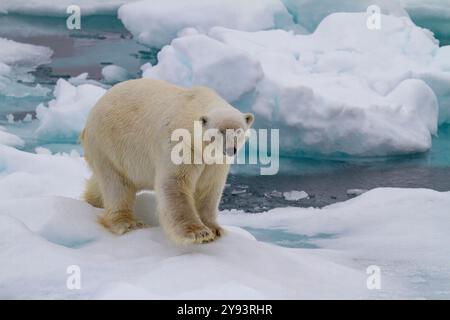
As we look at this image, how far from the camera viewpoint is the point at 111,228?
8.96ft

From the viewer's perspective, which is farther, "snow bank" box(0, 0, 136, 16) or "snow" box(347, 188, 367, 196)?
"snow bank" box(0, 0, 136, 16)

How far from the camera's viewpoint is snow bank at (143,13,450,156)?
575cm

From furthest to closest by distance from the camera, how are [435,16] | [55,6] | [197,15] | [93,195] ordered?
[197,15], [435,16], [55,6], [93,195]

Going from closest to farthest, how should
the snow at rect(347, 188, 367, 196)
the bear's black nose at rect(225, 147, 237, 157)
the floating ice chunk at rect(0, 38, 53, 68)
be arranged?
the bear's black nose at rect(225, 147, 237, 157)
the snow at rect(347, 188, 367, 196)
the floating ice chunk at rect(0, 38, 53, 68)

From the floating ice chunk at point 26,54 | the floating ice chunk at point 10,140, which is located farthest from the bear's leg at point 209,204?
the floating ice chunk at point 26,54

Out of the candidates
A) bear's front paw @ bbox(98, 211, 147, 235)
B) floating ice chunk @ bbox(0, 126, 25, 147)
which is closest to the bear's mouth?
bear's front paw @ bbox(98, 211, 147, 235)

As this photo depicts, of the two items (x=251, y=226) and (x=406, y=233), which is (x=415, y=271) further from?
(x=251, y=226)

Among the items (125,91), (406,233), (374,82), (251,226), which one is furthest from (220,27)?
(125,91)

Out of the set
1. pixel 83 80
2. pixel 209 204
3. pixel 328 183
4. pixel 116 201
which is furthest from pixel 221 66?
pixel 209 204

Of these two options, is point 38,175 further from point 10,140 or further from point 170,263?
point 170,263

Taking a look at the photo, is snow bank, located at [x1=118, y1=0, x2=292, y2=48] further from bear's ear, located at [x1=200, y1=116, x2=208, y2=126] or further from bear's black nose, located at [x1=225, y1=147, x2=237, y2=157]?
bear's black nose, located at [x1=225, y1=147, x2=237, y2=157]

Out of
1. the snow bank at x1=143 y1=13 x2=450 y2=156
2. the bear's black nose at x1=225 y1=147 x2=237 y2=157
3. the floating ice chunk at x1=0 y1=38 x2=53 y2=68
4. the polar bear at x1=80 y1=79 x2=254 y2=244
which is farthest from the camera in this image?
the floating ice chunk at x1=0 y1=38 x2=53 y2=68

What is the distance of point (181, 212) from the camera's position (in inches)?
94.7

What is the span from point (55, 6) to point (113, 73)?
0.90 metres
